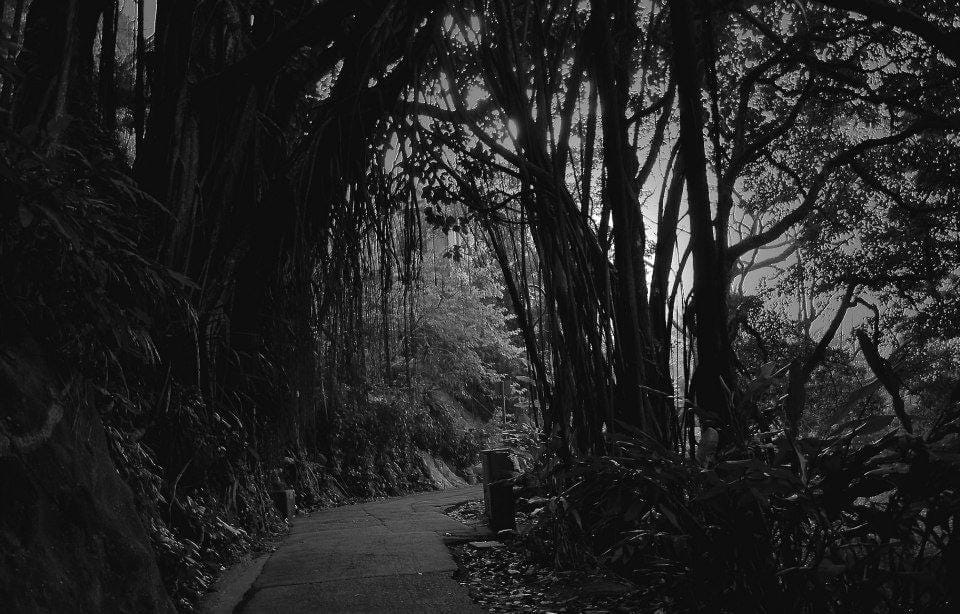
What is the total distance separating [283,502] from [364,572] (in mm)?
3423

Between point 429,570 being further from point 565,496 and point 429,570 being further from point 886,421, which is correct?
point 886,421

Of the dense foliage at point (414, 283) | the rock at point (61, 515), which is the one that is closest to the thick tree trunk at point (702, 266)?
the dense foliage at point (414, 283)

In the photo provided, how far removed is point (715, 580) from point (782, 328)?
1034cm

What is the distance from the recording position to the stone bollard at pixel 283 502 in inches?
268

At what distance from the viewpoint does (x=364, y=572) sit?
3.70 m

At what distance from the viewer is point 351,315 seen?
12.1 feet

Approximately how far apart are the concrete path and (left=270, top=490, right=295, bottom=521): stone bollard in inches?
44.3

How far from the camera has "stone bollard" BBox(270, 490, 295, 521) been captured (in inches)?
268

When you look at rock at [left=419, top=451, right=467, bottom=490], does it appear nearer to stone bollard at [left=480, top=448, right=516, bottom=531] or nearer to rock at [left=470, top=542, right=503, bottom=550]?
stone bollard at [left=480, top=448, right=516, bottom=531]

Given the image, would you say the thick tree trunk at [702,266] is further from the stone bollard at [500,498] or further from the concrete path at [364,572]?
the stone bollard at [500,498]

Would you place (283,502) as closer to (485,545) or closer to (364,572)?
(485,545)

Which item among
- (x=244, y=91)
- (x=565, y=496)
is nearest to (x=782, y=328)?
(x=565, y=496)

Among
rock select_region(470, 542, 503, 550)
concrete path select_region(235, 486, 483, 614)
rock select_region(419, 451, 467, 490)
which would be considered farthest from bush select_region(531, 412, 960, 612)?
rock select_region(419, 451, 467, 490)

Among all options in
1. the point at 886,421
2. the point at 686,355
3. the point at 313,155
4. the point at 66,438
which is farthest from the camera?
the point at 313,155
